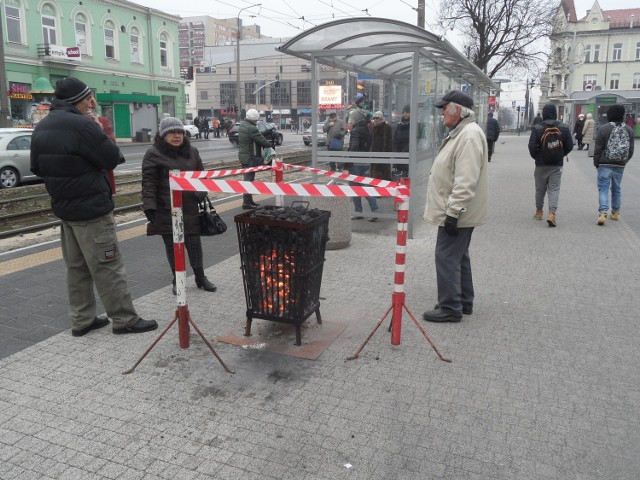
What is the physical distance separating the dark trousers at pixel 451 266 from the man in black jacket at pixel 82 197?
255 cm

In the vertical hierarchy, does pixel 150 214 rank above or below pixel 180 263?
above

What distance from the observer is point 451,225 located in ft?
15.2

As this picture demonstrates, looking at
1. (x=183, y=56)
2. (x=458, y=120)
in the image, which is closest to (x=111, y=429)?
(x=458, y=120)

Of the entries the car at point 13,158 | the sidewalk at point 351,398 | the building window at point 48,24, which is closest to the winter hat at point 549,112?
the sidewalk at point 351,398

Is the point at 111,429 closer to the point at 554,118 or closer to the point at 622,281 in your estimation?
the point at 622,281

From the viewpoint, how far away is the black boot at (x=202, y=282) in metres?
5.91

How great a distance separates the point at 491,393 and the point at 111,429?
239 centimetres

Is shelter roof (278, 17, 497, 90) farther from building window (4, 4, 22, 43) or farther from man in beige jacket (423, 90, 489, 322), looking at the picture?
building window (4, 4, 22, 43)

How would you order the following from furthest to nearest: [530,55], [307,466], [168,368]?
[530,55] → [168,368] → [307,466]

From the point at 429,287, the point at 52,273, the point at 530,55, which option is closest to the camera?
the point at 429,287

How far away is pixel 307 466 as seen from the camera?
117 inches

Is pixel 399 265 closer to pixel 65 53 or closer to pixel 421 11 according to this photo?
pixel 421 11

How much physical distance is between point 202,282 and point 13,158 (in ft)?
35.3

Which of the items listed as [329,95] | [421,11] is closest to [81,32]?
[421,11]
